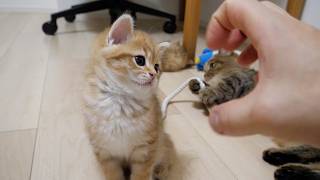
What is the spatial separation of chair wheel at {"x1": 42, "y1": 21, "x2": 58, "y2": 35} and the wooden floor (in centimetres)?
41

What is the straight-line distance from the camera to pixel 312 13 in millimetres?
1427

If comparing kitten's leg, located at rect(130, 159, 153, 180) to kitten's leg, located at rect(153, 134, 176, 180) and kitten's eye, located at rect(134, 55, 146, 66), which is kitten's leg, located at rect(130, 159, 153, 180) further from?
kitten's eye, located at rect(134, 55, 146, 66)

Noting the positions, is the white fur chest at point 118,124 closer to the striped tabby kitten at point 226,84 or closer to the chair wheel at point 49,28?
the striped tabby kitten at point 226,84

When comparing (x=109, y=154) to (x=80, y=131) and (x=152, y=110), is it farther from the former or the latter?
(x=80, y=131)

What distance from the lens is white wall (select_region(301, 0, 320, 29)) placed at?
1.39 meters

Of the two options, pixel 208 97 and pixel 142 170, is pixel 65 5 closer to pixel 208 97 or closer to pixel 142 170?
pixel 208 97

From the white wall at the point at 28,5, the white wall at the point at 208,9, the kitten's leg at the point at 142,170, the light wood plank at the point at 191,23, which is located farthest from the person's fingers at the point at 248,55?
the white wall at the point at 28,5

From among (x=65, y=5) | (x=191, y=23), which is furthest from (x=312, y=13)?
(x=65, y=5)

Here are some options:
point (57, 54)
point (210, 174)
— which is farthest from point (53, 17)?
point (210, 174)

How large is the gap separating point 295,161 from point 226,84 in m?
0.36

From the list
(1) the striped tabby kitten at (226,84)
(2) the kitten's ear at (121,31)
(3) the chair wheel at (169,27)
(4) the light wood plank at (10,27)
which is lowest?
(4) the light wood plank at (10,27)

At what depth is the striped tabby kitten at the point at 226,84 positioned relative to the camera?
1055 mm

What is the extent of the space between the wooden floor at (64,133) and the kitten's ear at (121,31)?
0.35 meters

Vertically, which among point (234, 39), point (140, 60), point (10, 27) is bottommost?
point (10, 27)
